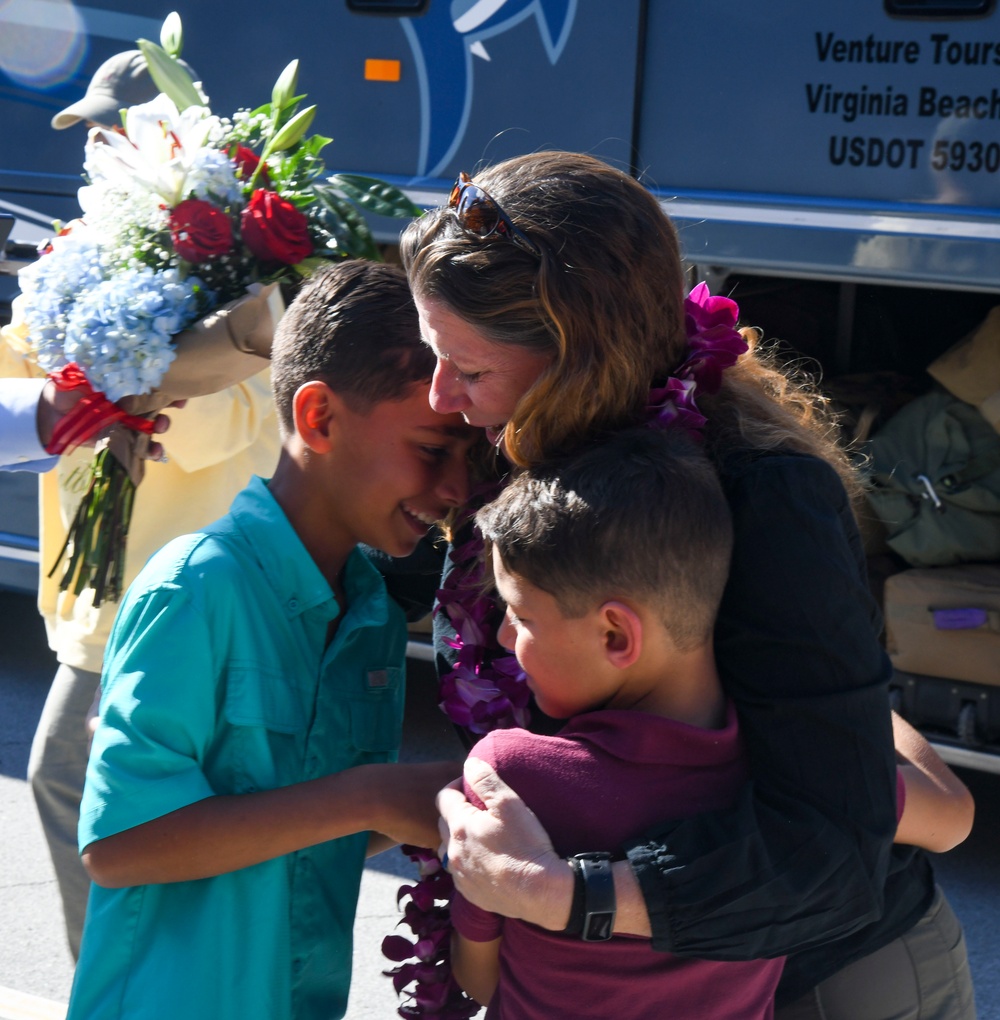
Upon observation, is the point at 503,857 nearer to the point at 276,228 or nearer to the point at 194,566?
the point at 194,566

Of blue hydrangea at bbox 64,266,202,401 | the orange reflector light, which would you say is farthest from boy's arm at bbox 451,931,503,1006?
the orange reflector light

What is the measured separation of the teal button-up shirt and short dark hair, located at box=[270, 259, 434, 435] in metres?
0.19

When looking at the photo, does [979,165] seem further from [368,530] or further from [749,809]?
[749,809]

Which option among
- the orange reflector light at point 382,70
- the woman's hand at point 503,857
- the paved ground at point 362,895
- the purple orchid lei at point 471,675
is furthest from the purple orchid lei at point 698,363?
the orange reflector light at point 382,70

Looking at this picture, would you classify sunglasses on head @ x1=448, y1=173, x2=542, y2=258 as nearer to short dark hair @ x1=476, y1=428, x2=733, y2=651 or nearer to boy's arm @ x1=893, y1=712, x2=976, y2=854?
short dark hair @ x1=476, y1=428, x2=733, y2=651

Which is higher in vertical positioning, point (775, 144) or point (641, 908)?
point (775, 144)

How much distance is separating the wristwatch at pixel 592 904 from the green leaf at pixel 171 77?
1.88 metres

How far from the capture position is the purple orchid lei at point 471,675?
1451 mm

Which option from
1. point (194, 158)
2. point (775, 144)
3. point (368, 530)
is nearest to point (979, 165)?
point (775, 144)

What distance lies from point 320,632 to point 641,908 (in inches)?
25.5

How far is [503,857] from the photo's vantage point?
1248 millimetres

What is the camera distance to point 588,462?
4.25 feet

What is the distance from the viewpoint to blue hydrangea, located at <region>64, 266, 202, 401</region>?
7.00 feet

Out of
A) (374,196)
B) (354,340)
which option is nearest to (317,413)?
(354,340)
